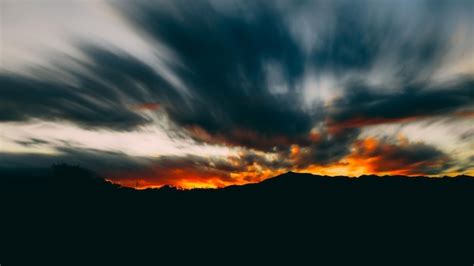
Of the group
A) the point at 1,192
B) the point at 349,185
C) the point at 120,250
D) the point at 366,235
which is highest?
the point at 349,185

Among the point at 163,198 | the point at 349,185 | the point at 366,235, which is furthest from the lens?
the point at 349,185

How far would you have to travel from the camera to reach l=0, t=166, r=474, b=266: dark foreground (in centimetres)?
5359

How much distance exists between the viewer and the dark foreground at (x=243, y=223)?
53594mm

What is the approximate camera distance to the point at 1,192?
76.6m

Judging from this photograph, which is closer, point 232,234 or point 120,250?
point 120,250

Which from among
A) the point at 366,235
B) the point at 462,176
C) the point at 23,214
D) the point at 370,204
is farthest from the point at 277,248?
the point at 462,176

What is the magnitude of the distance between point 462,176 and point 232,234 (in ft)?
231

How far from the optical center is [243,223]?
71.4 m

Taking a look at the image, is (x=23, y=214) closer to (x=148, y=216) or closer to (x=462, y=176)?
(x=148, y=216)

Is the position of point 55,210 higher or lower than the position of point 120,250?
higher

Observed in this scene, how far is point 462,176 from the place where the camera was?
8819cm

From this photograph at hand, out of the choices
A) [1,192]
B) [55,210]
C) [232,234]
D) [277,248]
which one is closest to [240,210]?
[232,234]

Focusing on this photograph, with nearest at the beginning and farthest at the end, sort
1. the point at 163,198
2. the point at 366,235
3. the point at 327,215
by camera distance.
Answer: the point at 366,235, the point at 327,215, the point at 163,198

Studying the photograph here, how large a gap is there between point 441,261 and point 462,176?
4797 cm
